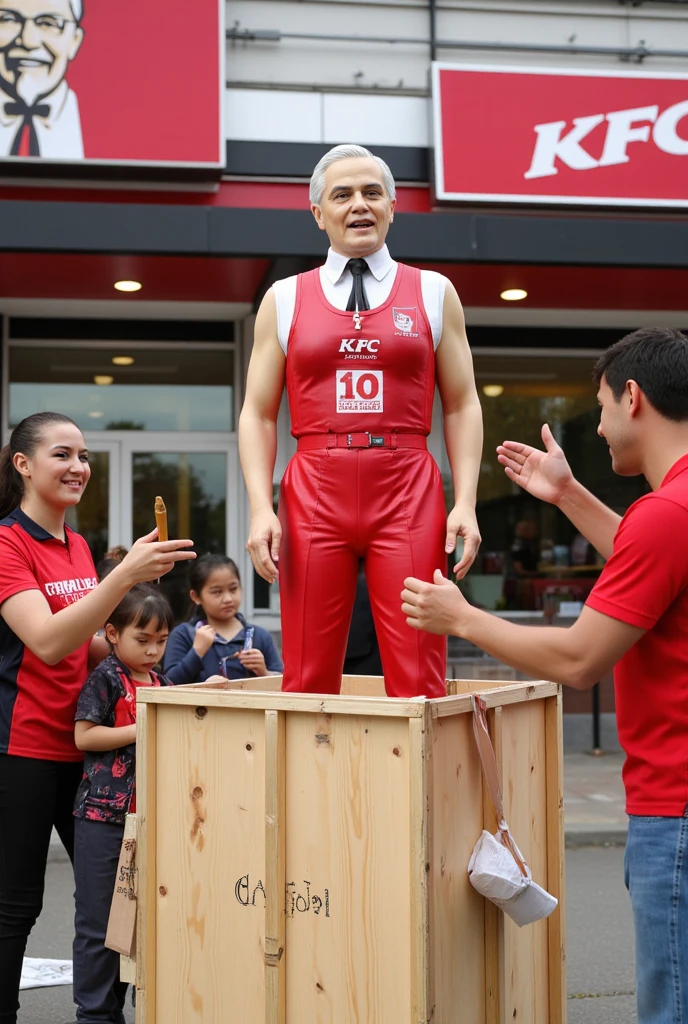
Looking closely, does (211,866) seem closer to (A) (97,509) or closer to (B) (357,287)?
(B) (357,287)

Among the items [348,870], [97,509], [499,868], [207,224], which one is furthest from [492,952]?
[97,509]

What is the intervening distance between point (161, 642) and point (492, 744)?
128 cm

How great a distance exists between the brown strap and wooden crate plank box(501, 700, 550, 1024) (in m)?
0.14

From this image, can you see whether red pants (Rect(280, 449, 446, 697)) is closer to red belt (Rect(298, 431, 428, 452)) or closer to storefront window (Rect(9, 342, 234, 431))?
red belt (Rect(298, 431, 428, 452))

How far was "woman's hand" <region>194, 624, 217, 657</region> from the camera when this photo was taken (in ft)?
16.4

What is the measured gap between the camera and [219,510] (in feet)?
33.9

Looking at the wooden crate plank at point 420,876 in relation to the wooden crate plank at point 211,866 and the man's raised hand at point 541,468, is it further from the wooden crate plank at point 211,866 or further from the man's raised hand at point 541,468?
the man's raised hand at point 541,468

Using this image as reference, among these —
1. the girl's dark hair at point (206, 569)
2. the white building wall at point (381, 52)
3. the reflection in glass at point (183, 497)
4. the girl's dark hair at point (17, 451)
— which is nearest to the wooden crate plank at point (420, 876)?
the girl's dark hair at point (17, 451)

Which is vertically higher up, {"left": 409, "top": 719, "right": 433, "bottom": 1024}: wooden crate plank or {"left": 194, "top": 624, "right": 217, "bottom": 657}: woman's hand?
{"left": 194, "top": 624, "right": 217, "bottom": 657}: woman's hand

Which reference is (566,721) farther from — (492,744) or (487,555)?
(492,744)

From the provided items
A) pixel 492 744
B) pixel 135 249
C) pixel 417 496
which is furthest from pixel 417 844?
pixel 135 249

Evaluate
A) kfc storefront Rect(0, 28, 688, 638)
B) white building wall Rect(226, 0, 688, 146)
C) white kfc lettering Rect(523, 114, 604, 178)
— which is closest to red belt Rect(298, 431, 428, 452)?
kfc storefront Rect(0, 28, 688, 638)

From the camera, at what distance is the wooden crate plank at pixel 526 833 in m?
3.27

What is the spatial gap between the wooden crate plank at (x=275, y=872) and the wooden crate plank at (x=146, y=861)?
405 millimetres
